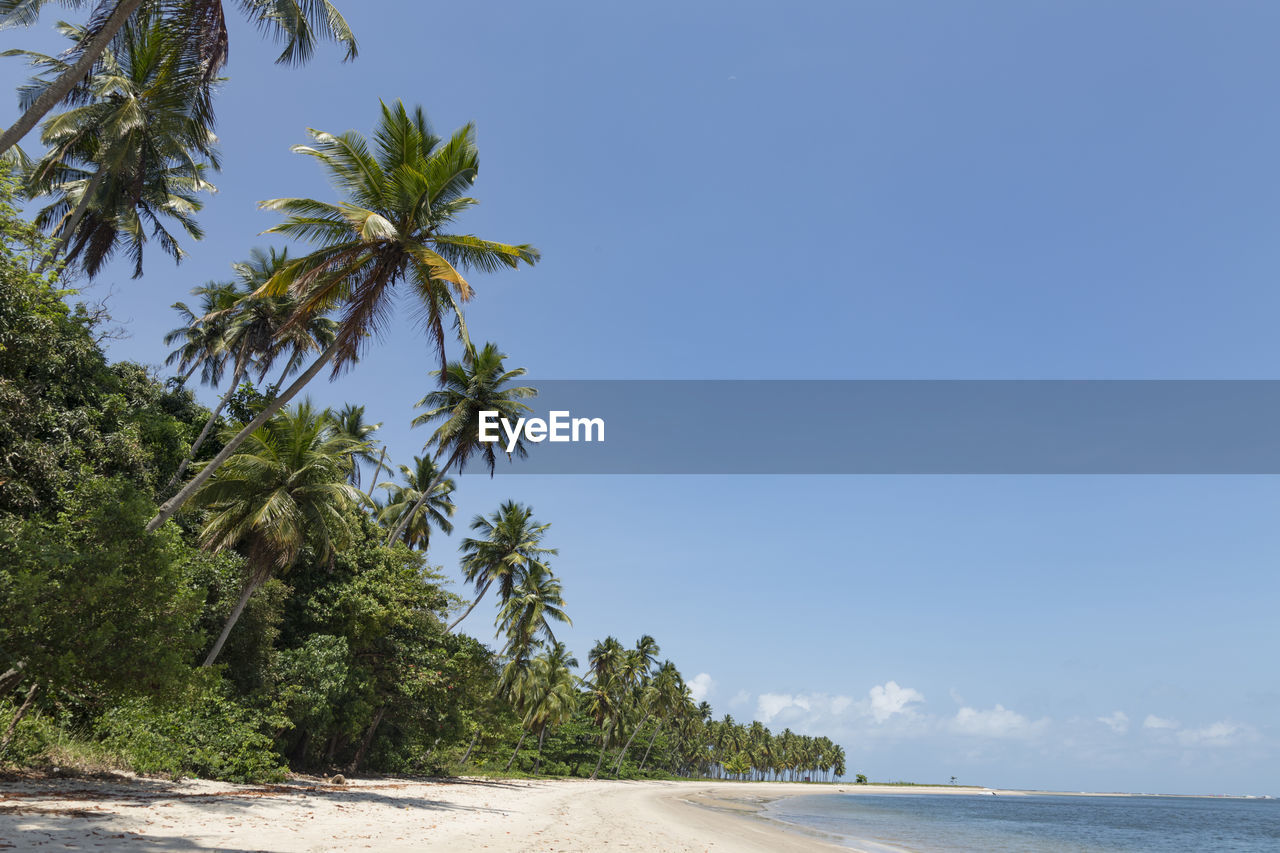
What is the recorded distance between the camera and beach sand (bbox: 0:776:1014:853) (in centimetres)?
961

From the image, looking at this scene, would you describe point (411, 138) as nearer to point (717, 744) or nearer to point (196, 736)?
point (196, 736)

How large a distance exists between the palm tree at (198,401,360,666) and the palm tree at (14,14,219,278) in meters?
6.69

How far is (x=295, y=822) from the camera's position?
12.7 m

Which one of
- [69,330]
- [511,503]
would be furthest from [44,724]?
[511,503]

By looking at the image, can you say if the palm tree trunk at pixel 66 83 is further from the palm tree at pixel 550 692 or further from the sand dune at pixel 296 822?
the palm tree at pixel 550 692

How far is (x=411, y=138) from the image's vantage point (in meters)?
16.5

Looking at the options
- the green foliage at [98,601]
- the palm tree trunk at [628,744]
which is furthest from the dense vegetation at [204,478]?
the palm tree trunk at [628,744]

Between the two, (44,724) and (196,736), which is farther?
(196,736)

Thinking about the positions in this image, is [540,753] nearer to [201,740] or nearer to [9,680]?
[201,740]

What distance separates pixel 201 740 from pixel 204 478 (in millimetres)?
7586

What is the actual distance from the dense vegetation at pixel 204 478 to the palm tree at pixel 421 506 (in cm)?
916

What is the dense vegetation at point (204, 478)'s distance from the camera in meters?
10.4

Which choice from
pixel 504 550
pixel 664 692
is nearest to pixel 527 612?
pixel 504 550

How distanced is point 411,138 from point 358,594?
51.2 ft
